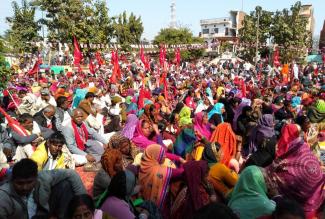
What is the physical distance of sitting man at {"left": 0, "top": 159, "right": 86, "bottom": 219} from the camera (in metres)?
2.75

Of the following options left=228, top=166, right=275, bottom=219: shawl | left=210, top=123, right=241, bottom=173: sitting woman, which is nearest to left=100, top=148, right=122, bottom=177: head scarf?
left=228, top=166, right=275, bottom=219: shawl

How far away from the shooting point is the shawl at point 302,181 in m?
3.18

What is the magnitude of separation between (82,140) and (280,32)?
26.0 metres

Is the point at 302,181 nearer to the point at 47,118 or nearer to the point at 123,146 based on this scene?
the point at 123,146

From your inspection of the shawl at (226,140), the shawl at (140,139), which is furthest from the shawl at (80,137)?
the shawl at (226,140)

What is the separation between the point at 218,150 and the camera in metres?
4.47

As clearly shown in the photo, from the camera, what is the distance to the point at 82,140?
6.22 meters

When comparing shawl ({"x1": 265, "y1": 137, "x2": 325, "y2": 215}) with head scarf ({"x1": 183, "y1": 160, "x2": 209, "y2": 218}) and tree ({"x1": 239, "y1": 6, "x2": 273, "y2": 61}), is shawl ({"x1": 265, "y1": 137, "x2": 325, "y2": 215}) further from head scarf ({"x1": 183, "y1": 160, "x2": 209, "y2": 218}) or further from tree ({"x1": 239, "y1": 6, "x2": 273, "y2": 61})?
tree ({"x1": 239, "y1": 6, "x2": 273, "y2": 61})

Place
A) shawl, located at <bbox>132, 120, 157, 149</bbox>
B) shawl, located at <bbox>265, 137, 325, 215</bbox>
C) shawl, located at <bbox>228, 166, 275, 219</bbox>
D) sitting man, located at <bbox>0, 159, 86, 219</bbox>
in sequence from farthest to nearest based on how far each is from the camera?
shawl, located at <bbox>132, 120, 157, 149</bbox>
shawl, located at <bbox>265, 137, 325, 215</bbox>
shawl, located at <bbox>228, 166, 275, 219</bbox>
sitting man, located at <bbox>0, 159, 86, 219</bbox>

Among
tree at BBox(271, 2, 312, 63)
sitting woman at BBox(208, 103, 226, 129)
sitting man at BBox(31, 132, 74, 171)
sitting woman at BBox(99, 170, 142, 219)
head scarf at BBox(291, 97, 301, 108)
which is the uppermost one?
tree at BBox(271, 2, 312, 63)

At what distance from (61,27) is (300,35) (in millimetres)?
17494

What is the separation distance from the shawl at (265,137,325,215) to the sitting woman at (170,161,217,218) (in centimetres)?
58

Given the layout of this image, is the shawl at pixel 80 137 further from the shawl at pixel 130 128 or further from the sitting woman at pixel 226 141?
the sitting woman at pixel 226 141

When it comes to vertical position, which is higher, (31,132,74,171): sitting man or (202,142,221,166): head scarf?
(31,132,74,171): sitting man
